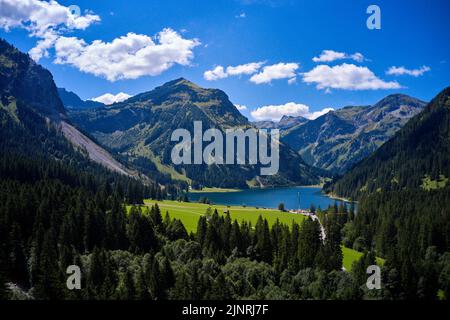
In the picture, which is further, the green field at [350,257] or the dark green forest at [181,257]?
the green field at [350,257]

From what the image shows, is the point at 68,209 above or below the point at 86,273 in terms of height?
above

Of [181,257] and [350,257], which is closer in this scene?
[181,257]

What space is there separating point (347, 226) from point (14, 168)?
12286 centimetres

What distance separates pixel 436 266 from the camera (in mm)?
91062

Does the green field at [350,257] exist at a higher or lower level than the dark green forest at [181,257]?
lower

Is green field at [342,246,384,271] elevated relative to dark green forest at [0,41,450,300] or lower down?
lower down

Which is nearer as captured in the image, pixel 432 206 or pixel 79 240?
pixel 79 240

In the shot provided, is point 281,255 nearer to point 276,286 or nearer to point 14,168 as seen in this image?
point 276,286

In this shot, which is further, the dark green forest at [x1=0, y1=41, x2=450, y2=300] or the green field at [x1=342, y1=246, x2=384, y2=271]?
the green field at [x1=342, y1=246, x2=384, y2=271]

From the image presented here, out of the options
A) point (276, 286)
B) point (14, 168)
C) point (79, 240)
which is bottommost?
point (276, 286)

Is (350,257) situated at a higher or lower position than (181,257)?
lower
